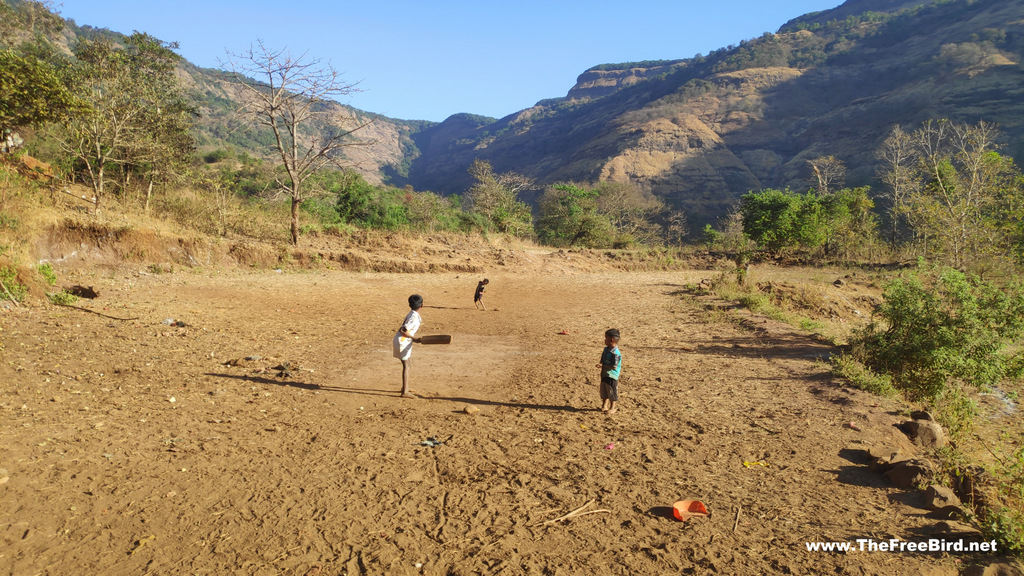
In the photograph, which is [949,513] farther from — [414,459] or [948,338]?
[414,459]

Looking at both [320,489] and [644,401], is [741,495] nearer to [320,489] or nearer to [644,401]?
[644,401]

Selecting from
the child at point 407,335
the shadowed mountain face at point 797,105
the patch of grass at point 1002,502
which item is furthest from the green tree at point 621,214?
the patch of grass at point 1002,502

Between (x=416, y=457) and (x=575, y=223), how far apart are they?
31.2m

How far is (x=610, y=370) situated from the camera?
5.95 m

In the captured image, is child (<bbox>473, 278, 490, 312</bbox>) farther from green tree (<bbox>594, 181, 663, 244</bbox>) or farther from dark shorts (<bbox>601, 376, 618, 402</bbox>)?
green tree (<bbox>594, 181, 663, 244</bbox>)

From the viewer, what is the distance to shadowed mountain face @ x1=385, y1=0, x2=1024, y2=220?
215 ft

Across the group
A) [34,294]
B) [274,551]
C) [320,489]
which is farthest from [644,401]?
[34,294]

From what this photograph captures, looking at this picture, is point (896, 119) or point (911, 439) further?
point (896, 119)

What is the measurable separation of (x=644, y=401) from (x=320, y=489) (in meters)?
4.16

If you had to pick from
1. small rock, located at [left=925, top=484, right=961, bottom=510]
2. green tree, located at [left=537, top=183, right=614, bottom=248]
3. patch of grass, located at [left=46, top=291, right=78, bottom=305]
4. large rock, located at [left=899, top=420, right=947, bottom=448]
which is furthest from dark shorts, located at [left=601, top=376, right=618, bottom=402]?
green tree, located at [left=537, top=183, right=614, bottom=248]

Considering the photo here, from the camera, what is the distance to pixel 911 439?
5.23m

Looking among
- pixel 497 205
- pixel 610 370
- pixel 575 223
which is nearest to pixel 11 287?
pixel 610 370

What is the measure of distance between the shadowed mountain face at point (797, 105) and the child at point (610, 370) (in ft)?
223

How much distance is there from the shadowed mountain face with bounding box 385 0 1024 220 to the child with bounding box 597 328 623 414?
68054 mm
